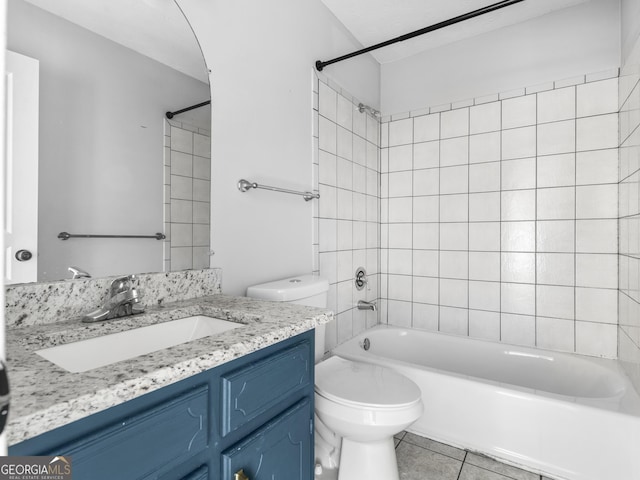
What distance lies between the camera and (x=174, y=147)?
1.28m

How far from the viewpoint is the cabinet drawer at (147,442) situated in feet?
1.90

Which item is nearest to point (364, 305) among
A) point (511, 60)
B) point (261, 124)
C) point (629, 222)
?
point (261, 124)

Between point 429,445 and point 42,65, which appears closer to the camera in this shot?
point 42,65

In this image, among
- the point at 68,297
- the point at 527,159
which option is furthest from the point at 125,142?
the point at 527,159

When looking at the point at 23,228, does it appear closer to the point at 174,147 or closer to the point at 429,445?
the point at 174,147

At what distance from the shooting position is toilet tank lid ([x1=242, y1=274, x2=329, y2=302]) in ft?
4.95

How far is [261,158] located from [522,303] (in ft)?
6.18

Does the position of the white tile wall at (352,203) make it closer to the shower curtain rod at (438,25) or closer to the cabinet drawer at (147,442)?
the shower curtain rod at (438,25)

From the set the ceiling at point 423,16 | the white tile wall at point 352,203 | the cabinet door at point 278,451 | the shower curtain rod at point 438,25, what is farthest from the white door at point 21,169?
the ceiling at point 423,16

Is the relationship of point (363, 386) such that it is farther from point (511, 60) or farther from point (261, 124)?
point (511, 60)

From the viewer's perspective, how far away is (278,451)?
989 millimetres

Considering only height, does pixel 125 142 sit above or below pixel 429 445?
above

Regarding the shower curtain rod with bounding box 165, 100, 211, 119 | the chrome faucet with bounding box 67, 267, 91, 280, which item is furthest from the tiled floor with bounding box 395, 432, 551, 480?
the shower curtain rod with bounding box 165, 100, 211, 119

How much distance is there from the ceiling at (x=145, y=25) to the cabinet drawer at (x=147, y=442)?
42.3 inches
